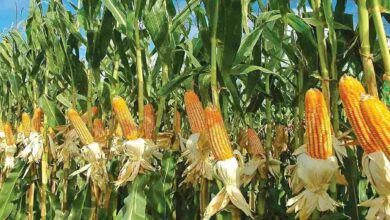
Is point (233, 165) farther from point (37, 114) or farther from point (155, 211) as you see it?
point (37, 114)

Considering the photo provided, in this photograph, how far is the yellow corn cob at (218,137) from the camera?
6.81ft

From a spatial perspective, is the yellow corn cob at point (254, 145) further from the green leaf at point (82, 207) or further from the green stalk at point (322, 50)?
the green leaf at point (82, 207)

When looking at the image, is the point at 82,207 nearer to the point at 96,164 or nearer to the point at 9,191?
the point at 96,164

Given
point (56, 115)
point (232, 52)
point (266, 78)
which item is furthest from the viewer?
point (56, 115)

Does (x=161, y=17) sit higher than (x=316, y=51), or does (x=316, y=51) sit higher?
(x=161, y=17)

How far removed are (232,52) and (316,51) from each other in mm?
493

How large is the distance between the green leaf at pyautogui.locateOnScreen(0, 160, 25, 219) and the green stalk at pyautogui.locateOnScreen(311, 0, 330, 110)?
350 centimetres

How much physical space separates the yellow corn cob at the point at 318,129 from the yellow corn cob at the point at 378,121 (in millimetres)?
300

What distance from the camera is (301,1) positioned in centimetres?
289

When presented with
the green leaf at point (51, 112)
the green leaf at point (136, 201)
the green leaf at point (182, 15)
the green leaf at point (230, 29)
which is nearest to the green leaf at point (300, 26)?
the green leaf at point (230, 29)

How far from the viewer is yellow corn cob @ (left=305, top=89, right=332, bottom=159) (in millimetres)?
1790

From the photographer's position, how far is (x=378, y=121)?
4.81 feet

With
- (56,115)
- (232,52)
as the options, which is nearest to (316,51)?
(232,52)

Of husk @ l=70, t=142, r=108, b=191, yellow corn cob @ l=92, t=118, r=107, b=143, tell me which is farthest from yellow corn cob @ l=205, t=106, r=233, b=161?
yellow corn cob @ l=92, t=118, r=107, b=143
